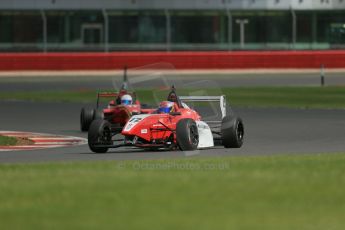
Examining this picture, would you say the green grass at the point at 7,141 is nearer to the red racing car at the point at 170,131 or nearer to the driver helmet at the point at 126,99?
the driver helmet at the point at 126,99

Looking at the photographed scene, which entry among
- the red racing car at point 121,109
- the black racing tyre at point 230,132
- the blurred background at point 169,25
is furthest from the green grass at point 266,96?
the blurred background at point 169,25

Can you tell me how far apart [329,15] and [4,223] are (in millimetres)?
67662

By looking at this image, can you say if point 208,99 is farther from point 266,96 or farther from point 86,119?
point 266,96

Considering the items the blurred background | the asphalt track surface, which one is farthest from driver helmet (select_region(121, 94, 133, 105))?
the blurred background

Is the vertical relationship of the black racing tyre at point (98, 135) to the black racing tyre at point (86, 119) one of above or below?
above

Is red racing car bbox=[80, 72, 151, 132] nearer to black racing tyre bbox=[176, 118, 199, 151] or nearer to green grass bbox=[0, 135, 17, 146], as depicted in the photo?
green grass bbox=[0, 135, 17, 146]

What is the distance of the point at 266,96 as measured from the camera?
41.2 meters

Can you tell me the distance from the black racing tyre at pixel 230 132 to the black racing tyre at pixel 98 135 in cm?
202

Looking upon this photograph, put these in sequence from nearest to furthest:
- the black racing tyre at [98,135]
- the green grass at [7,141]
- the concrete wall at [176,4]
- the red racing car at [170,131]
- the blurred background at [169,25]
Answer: the red racing car at [170,131] → the black racing tyre at [98,135] → the green grass at [7,141] → the blurred background at [169,25] → the concrete wall at [176,4]

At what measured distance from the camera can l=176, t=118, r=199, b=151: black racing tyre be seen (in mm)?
19419

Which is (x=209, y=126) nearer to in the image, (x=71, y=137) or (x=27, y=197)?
(x=71, y=137)

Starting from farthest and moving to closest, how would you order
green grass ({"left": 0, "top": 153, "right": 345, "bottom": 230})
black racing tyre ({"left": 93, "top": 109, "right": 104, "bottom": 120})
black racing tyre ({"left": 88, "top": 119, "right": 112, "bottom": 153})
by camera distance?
black racing tyre ({"left": 93, "top": 109, "right": 104, "bottom": 120}) → black racing tyre ({"left": 88, "top": 119, "right": 112, "bottom": 153}) → green grass ({"left": 0, "top": 153, "right": 345, "bottom": 230})

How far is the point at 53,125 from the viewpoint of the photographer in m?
28.3

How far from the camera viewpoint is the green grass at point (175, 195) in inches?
423
